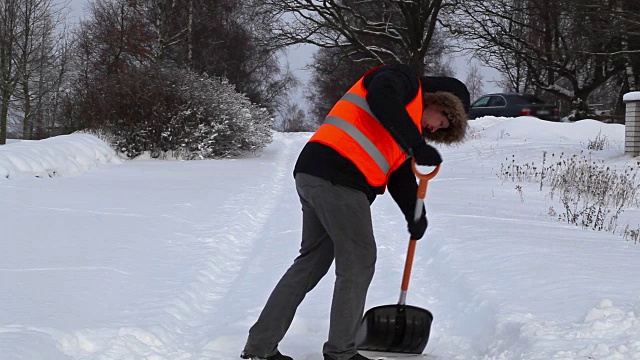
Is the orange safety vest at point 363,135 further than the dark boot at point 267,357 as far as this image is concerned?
No

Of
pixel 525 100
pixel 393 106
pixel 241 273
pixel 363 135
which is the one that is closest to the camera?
pixel 393 106

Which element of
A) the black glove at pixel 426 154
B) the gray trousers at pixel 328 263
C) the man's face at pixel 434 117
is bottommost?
the gray trousers at pixel 328 263

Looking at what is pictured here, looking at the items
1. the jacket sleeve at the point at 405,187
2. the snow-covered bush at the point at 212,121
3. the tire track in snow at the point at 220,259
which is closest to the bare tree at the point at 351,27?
the snow-covered bush at the point at 212,121

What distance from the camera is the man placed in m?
3.10

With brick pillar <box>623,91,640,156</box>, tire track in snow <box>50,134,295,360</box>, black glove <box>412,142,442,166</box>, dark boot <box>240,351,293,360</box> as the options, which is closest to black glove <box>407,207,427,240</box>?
black glove <box>412,142,442,166</box>

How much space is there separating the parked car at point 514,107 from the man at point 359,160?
911 inches

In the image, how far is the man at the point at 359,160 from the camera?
122 inches

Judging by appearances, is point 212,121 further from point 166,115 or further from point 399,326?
point 399,326

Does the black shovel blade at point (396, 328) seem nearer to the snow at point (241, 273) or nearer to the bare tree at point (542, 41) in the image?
the snow at point (241, 273)

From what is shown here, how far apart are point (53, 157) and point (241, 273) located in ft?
22.9

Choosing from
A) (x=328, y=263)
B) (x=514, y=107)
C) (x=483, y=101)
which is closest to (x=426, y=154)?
(x=328, y=263)

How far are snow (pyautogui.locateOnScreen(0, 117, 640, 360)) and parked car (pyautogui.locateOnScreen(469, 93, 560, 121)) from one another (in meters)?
15.5

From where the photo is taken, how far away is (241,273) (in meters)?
5.79

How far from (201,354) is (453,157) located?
15.1 metres
